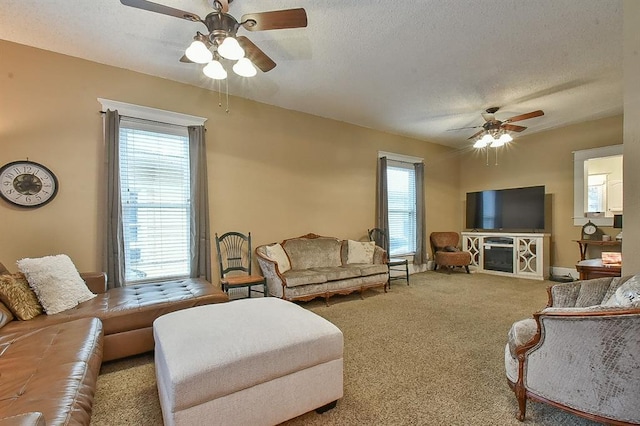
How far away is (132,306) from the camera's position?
2404 millimetres

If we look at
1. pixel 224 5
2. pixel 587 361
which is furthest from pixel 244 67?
pixel 587 361

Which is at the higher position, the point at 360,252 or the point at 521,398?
the point at 360,252

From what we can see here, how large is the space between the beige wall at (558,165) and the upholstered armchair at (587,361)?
4842 millimetres

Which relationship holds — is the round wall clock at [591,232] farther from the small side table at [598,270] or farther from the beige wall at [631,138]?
the beige wall at [631,138]

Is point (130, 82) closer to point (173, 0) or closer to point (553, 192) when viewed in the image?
point (173, 0)

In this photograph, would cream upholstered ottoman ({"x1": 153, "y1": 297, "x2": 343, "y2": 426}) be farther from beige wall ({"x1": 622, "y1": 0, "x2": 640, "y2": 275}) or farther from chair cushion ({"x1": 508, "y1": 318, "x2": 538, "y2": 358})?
beige wall ({"x1": 622, "y1": 0, "x2": 640, "y2": 275})

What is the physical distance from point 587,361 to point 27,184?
4.55m

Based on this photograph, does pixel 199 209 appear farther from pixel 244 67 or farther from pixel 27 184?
pixel 244 67

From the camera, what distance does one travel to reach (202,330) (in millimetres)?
1715

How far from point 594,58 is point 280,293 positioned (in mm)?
4441

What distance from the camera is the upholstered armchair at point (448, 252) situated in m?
6.07

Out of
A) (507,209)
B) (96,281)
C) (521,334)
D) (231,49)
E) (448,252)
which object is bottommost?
(448,252)

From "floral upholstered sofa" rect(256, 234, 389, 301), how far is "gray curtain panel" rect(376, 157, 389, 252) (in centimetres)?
62

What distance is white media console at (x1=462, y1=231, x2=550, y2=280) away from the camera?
5.54 metres
